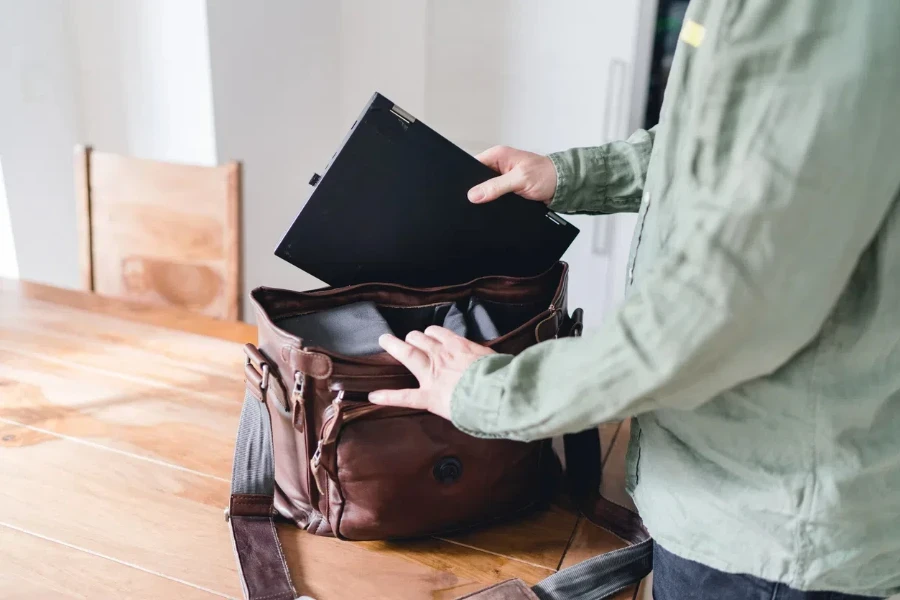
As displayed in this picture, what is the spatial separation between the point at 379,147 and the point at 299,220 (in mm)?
113

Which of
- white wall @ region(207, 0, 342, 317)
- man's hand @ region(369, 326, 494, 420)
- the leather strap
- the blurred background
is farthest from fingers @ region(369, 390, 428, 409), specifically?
white wall @ region(207, 0, 342, 317)

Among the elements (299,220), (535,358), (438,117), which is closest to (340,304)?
(299,220)

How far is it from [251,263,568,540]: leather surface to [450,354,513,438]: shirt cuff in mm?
105

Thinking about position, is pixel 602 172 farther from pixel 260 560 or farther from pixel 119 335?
pixel 119 335

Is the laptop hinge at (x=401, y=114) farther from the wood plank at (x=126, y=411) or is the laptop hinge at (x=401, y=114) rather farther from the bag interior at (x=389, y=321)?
the wood plank at (x=126, y=411)

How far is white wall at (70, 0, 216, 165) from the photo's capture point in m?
1.91

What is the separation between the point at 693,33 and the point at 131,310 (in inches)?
42.3

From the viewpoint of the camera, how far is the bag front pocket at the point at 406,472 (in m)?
0.67

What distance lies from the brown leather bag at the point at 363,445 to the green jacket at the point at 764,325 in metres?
0.13

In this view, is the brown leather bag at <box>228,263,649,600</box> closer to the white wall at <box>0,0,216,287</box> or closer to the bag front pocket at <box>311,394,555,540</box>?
the bag front pocket at <box>311,394,555,540</box>

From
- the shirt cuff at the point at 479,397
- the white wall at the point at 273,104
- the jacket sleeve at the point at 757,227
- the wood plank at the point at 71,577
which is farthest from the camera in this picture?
the white wall at the point at 273,104

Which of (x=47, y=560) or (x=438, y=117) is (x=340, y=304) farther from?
(x=438, y=117)

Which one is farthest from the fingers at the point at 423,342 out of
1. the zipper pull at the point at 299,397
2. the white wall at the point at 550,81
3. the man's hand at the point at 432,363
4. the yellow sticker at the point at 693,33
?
the white wall at the point at 550,81

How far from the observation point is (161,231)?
1.37 meters
